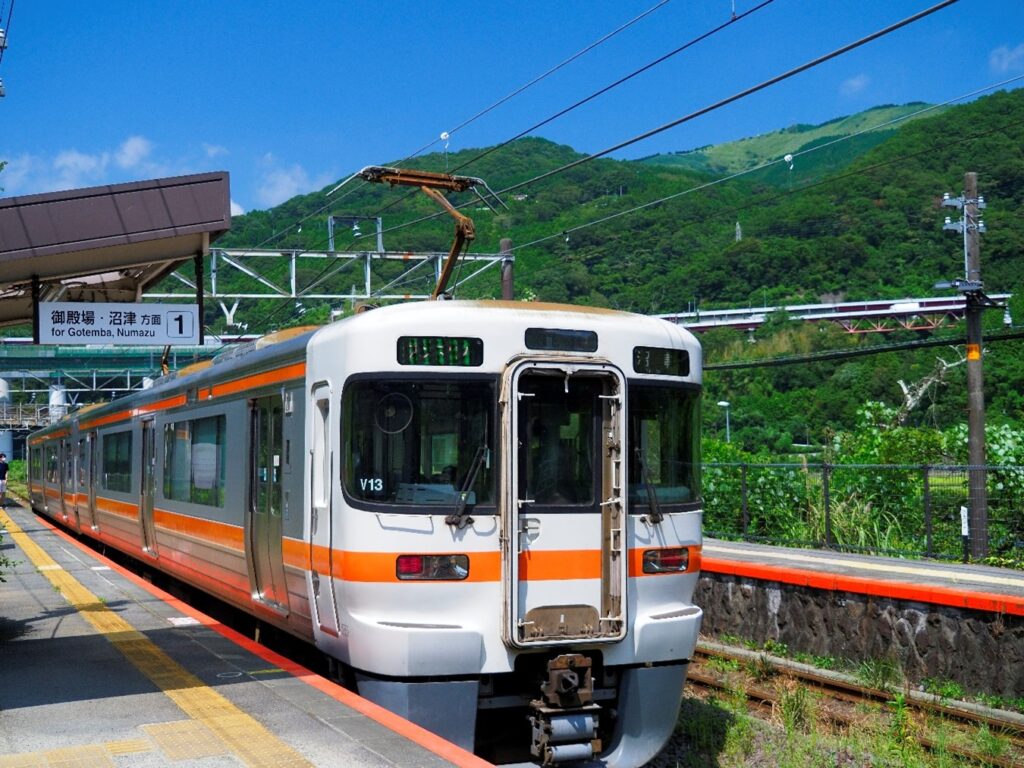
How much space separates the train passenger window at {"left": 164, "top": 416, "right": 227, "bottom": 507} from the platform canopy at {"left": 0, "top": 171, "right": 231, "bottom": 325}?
5.19ft

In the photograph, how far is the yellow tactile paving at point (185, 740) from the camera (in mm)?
6008

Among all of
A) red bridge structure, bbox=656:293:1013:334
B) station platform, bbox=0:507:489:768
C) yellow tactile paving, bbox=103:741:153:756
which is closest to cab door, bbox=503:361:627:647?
station platform, bbox=0:507:489:768

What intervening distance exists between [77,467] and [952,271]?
113ft

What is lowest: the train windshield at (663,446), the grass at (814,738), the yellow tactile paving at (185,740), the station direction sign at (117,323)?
the grass at (814,738)

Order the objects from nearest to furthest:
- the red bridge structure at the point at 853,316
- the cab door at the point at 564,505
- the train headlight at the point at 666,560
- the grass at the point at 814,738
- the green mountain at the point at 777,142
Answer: the cab door at the point at 564,505 → the train headlight at the point at 666,560 → the grass at the point at 814,738 → the red bridge structure at the point at 853,316 → the green mountain at the point at 777,142

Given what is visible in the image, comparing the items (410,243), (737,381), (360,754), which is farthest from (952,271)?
(360,754)

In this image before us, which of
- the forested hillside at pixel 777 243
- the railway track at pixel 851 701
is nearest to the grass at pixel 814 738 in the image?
the railway track at pixel 851 701

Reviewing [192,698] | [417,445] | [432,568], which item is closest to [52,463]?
[192,698]

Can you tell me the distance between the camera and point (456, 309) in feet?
23.2

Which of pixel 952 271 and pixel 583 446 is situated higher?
pixel 952 271

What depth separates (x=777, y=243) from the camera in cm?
5312

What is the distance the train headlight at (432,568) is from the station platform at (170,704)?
0.81 m

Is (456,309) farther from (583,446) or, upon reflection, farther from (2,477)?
(2,477)

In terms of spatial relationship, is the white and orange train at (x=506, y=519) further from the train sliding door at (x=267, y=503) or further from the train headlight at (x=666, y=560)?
the train sliding door at (x=267, y=503)
